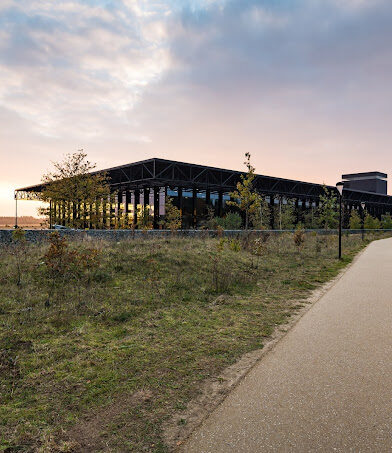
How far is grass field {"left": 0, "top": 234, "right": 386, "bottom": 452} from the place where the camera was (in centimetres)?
343

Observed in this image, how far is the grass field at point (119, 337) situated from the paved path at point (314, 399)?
1.84 feet

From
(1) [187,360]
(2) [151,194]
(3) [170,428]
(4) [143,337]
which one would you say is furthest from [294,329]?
(2) [151,194]

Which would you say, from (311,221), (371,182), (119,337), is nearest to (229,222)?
(311,221)

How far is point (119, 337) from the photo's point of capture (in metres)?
6.04

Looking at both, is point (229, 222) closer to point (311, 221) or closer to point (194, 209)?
point (194, 209)

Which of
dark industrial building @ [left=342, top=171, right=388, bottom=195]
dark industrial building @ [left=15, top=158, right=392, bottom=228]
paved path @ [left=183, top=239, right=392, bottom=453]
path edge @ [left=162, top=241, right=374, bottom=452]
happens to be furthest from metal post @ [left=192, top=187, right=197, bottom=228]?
dark industrial building @ [left=342, top=171, right=388, bottom=195]

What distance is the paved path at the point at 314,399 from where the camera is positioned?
3.02m

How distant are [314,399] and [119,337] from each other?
3617mm

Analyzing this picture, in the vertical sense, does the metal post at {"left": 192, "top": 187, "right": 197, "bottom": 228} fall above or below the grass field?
above

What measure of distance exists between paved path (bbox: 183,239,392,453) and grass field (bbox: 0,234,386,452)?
56 centimetres

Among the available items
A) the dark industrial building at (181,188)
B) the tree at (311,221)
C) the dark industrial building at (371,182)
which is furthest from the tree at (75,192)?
the dark industrial building at (371,182)

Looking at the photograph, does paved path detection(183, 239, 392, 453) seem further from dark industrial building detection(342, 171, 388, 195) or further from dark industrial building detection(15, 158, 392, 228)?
dark industrial building detection(342, 171, 388, 195)

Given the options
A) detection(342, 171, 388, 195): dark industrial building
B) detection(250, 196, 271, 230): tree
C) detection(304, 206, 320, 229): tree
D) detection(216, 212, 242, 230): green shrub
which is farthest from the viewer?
detection(342, 171, 388, 195): dark industrial building

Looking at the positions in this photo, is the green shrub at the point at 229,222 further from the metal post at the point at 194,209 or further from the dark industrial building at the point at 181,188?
the metal post at the point at 194,209
